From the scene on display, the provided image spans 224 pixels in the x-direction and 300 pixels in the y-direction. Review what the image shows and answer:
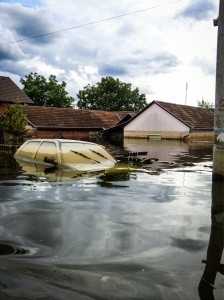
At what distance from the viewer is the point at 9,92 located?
38.5m

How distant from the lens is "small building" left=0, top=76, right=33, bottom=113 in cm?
3684

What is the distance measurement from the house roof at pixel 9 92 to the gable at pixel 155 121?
14.3 m

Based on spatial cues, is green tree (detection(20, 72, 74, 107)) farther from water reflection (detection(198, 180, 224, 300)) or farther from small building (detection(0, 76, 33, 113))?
water reflection (detection(198, 180, 224, 300))

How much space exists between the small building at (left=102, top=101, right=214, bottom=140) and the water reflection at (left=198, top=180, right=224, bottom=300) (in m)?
31.5

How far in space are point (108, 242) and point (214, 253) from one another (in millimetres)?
1380

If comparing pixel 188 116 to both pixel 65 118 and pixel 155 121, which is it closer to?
pixel 155 121

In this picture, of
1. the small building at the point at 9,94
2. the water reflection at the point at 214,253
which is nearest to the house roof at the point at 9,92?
the small building at the point at 9,94

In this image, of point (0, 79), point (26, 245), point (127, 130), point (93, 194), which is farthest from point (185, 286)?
point (0, 79)

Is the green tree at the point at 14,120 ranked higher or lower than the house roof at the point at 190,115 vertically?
lower

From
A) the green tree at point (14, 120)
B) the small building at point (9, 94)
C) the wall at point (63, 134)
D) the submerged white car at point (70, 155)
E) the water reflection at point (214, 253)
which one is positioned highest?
the small building at point (9, 94)

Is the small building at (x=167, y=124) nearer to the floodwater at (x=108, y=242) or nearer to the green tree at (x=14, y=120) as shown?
the green tree at (x=14, y=120)

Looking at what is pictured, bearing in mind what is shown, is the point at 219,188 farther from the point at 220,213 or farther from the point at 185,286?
the point at 185,286

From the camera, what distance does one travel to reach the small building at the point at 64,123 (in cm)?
3784

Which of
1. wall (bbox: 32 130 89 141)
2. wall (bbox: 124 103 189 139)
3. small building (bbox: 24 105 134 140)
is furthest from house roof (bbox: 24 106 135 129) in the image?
wall (bbox: 124 103 189 139)
